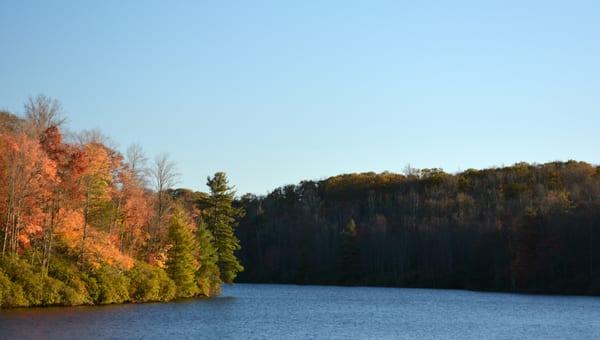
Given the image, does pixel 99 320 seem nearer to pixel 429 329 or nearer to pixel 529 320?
pixel 429 329

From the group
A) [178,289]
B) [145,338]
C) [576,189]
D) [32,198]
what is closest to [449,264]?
[576,189]

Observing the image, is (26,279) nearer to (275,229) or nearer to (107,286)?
(107,286)

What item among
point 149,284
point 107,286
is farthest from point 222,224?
point 107,286

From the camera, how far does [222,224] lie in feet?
285

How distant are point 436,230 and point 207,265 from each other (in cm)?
6388

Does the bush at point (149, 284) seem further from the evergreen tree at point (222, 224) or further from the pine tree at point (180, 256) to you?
the evergreen tree at point (222, 224)

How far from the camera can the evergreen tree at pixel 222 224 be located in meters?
85.7

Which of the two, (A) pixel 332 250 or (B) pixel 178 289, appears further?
(A) pixel 332 250

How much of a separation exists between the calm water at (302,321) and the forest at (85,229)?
2966 millimetres

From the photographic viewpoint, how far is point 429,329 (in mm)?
48125

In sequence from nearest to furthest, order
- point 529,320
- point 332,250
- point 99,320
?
point 99,320, point 529,320, point 332,250

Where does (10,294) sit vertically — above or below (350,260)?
below

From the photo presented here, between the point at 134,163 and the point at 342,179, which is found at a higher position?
the point at 342,179

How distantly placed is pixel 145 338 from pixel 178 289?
118 ft
